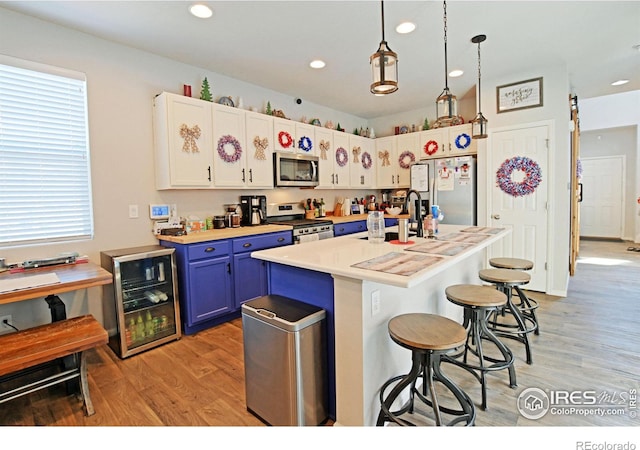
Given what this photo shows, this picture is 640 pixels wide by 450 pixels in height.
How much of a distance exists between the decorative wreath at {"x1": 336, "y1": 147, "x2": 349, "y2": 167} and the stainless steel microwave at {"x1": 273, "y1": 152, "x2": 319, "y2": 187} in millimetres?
552

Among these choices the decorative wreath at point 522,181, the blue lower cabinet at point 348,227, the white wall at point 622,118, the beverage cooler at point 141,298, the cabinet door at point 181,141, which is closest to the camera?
the beverage cooler at point 141,298

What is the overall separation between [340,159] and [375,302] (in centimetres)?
366

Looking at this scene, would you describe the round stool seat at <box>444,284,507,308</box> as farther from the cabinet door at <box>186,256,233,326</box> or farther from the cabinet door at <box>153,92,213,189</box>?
the cabinet door at <box>153,92,213,189</box>

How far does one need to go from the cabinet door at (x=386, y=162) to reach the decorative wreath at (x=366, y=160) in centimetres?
17

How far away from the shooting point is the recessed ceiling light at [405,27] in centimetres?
275

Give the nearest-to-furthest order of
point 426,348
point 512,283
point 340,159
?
point 426,348, point 512,283, point 340,159

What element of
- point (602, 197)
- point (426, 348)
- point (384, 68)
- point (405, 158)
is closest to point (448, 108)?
point (384, 68)

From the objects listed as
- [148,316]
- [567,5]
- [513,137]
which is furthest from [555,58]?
[148,316]

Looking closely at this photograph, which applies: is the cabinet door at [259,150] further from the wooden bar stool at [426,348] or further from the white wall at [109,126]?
the wooden bar stool at [426,348]

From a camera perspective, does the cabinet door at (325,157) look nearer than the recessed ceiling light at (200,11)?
No

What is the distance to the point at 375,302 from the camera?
5.51ft

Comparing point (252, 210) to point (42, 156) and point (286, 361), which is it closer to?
point (42, 156)

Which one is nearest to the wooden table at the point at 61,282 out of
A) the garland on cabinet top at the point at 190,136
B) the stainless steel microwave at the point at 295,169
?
the garland on cabinet top at the point at 190,136
